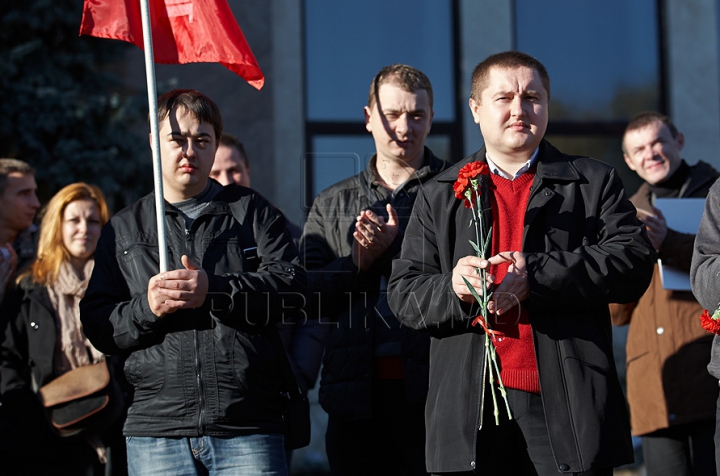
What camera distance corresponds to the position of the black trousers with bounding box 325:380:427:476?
4.09 meters

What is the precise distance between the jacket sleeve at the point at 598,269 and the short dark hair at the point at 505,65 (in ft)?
→ 1.79

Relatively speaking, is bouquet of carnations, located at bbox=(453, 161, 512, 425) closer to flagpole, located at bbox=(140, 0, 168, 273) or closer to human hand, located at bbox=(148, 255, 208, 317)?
human hand, located at bbox=(148, 255, 208, 317)

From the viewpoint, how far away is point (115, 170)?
289 inches

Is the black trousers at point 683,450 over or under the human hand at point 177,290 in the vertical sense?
under

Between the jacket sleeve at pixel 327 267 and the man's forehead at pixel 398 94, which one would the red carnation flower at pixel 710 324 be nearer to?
the jacket sleeve at pixel 327 267

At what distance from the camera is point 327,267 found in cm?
444

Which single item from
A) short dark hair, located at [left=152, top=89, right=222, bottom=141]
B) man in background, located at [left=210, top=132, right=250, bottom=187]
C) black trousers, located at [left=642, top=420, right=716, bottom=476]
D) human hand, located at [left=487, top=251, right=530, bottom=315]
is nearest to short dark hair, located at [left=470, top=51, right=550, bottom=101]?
human hand, located at [left=487, top=251, right=530, bottom=315]

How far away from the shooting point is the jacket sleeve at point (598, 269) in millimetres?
3145

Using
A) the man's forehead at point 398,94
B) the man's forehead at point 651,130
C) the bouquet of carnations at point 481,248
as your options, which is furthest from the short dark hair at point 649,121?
the bouquet of carnations at point 481,248

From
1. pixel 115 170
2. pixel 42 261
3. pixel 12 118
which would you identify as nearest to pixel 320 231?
pixel 42 261

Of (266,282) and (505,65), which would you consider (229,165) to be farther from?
(505,65)

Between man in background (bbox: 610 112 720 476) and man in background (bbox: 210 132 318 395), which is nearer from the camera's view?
man in background (bbox: 610 112 720 476)

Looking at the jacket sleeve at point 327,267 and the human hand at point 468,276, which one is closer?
the human hand at point 468,276

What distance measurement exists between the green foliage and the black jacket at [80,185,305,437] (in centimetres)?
363
